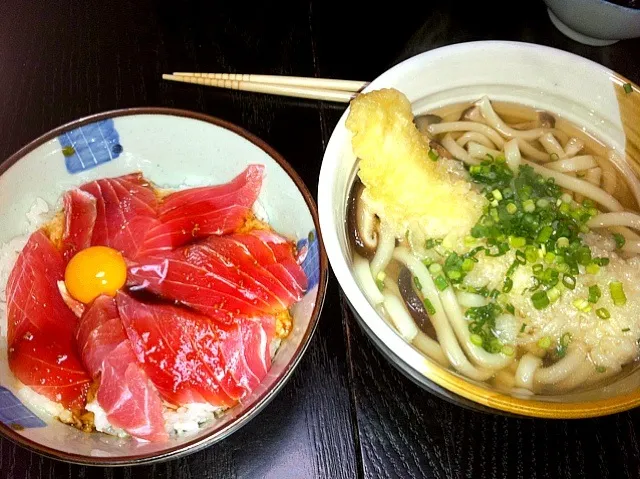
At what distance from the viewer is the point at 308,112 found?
2197mm

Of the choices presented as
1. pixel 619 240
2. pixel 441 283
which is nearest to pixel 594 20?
pixel 619 240

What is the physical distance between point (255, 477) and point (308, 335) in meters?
0.41

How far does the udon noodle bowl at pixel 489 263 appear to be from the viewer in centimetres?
156

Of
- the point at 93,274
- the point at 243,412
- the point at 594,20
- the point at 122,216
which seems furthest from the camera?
the point at 594,20

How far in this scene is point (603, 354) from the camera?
1559 mm

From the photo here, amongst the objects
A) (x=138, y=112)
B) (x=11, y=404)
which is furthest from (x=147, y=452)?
(x=138, y=112)

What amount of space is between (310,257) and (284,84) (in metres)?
0.75

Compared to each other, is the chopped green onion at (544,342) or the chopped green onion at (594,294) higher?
the chopped green onion at (594,294)

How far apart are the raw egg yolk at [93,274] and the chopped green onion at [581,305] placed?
1.34 meters

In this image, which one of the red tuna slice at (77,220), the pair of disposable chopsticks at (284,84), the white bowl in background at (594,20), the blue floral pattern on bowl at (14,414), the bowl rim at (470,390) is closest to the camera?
the bowl rim at (470,390)

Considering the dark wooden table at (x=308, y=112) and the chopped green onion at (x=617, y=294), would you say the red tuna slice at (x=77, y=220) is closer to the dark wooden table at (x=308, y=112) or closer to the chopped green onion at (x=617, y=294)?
the dark wooden table at (x=308, y=112)

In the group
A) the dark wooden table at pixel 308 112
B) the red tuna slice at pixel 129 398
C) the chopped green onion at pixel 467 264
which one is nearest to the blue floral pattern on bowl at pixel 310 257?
the dark wooden table at pixel 308 112

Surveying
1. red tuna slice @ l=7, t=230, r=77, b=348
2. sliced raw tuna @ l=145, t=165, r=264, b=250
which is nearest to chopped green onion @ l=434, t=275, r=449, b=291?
sliced raw tuna @ l=145, t=165, r=264, b=250

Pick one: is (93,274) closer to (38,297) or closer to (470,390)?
(38,297)
